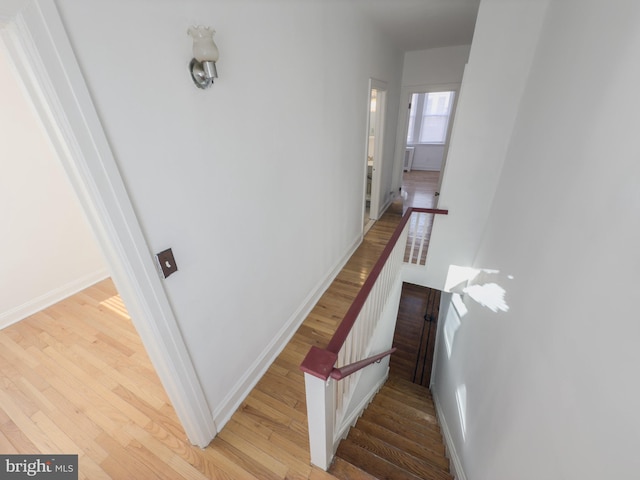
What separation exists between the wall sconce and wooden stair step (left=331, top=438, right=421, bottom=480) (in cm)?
212

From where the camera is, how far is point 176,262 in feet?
3.72

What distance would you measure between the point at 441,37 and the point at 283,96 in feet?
10.9

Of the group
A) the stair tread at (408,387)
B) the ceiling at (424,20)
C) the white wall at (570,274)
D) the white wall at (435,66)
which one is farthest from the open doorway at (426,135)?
the white wall at (570,274)

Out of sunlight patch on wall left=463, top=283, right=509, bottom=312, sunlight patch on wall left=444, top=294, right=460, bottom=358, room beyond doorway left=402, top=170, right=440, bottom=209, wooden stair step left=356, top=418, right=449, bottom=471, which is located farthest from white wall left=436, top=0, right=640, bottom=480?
room beyond doorway left=402, top=170, right=440, bottom=209

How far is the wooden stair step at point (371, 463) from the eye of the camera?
1433mm

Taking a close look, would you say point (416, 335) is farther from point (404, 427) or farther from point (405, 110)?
point (405, 110)

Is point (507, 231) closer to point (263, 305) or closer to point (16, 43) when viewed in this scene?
point (263, 305)

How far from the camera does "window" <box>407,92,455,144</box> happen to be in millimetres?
7527

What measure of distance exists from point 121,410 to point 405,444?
2.00 metres

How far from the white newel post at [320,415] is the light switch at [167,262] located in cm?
73

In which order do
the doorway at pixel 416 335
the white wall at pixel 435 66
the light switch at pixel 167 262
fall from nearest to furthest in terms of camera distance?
the light switch at pixel 167 262
the doorway at pixel 416 335
the white wall at pixel 435 66

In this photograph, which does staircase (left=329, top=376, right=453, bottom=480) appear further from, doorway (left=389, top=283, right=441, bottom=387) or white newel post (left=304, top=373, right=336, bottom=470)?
doorway (left=389, top=283, right=441, bottom=387)

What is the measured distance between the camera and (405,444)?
1.87m

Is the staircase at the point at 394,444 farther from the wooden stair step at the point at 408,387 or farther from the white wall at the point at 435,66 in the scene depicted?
the white wall at the point at 435,66
